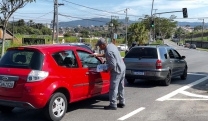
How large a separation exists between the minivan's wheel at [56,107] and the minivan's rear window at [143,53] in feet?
18.4

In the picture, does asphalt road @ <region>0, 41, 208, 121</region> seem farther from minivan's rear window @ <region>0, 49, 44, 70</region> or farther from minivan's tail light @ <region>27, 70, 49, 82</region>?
minivan's rear window @ <region>0, 49, 44, 70</region>

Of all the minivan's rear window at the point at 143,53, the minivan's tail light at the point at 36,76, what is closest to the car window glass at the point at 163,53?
the minivan's rear window at the point at 143,53

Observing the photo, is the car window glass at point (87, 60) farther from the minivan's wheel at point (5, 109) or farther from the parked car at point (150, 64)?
the parked car at point (150, 64)

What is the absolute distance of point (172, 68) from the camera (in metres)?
12.2

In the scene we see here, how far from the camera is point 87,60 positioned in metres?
7.70

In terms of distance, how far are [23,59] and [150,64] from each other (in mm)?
5888

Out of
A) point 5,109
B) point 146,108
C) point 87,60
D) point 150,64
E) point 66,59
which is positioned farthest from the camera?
point 150,64

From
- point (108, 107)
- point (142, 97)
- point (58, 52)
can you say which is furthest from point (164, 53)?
point (58, 52)

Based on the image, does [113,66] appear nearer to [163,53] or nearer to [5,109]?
[5,109]

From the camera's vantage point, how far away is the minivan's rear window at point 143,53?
11.5 metres

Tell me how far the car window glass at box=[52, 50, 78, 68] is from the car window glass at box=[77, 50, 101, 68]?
0.98 ft

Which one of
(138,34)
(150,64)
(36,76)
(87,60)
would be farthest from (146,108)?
(138,34)

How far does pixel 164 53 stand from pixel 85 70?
17.3ft

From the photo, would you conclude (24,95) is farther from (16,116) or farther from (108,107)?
(108,107)
